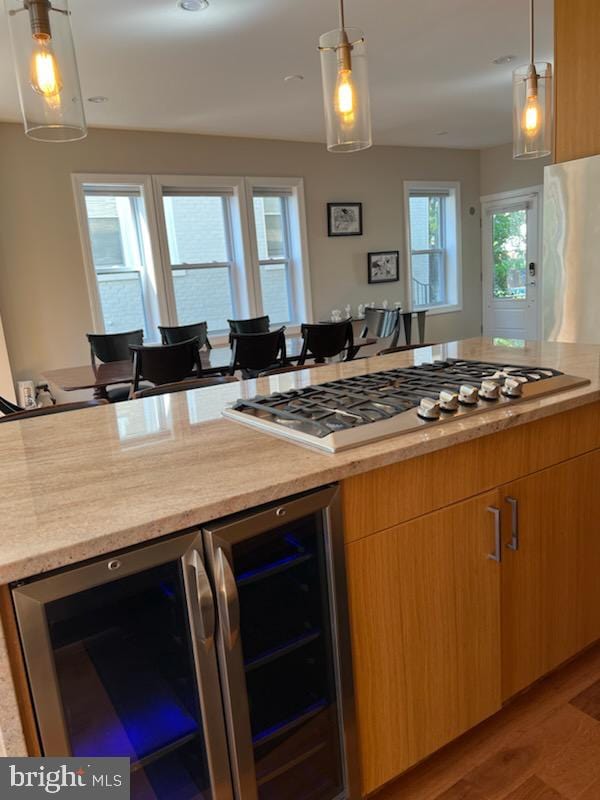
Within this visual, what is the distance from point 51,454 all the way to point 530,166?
6.89 m

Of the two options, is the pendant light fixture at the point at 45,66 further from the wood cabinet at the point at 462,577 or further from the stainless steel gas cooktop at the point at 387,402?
the wood cabinet at the point at 462,577

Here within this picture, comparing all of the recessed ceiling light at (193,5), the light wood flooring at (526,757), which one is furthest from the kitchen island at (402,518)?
the recessed ceiling light at (193,5)

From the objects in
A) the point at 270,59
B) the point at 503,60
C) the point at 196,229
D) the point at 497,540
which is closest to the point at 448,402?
the point at 497,540

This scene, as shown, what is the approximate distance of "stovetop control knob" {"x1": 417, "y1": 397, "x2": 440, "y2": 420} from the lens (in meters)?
1.28

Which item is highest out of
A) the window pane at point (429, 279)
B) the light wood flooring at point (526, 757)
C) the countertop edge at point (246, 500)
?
the window pane at point (429, 279)

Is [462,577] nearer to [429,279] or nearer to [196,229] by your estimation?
[196,229]

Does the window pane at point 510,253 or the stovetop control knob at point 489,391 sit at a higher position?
the window pane at point 510,253

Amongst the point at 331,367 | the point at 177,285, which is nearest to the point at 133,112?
the point at 177,285

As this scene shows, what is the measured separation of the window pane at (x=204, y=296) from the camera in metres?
5.42

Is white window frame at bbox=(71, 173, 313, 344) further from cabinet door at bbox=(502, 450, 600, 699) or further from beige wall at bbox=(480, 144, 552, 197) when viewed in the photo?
cabinet door at bbox=(502, 450, 600, 699)

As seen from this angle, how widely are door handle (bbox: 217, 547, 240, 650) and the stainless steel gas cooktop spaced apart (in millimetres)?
320

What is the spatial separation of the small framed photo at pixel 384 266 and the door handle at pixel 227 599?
227 inches

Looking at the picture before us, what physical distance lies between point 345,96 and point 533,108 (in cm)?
95

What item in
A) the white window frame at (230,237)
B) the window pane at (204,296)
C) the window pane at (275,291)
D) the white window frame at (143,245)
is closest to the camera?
the white window frame at (143,245)
